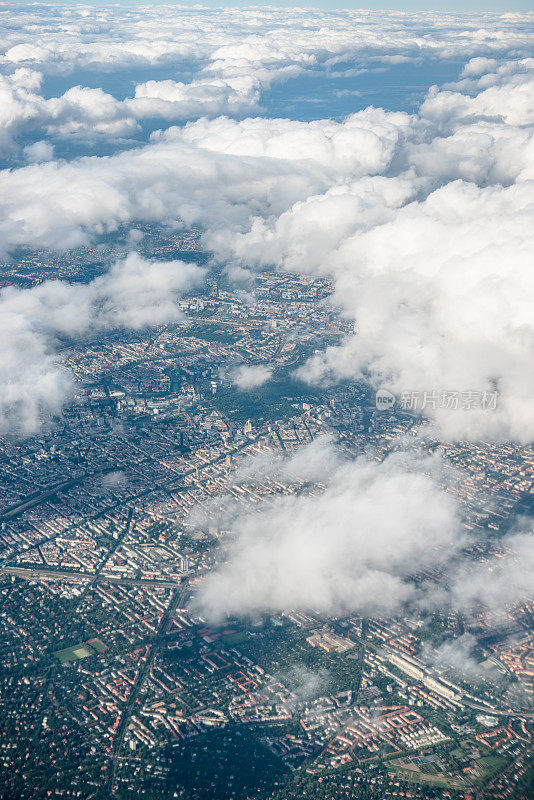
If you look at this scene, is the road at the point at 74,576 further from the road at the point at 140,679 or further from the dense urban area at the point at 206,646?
the road at the point at 140,679

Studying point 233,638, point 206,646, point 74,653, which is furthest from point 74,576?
point 233,638

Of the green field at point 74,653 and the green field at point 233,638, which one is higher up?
the green field at point 74,653

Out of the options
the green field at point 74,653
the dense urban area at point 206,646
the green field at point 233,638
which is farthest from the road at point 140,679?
the green field at point 233,638

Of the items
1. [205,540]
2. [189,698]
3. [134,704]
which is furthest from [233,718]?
[205,540]

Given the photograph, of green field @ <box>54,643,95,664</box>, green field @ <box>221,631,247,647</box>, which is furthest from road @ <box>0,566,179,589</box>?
green field @ <box>54,643,95,664</box>

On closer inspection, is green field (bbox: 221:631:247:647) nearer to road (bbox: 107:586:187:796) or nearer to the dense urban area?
the dense urban area

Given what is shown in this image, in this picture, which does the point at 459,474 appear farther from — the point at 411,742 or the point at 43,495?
the point at 43,495

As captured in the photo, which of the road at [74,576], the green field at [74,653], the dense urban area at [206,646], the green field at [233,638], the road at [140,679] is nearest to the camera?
the dense urban area at [206,646]

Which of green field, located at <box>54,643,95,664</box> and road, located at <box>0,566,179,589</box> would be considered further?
road, located at <box>0,566,179,589</box>
